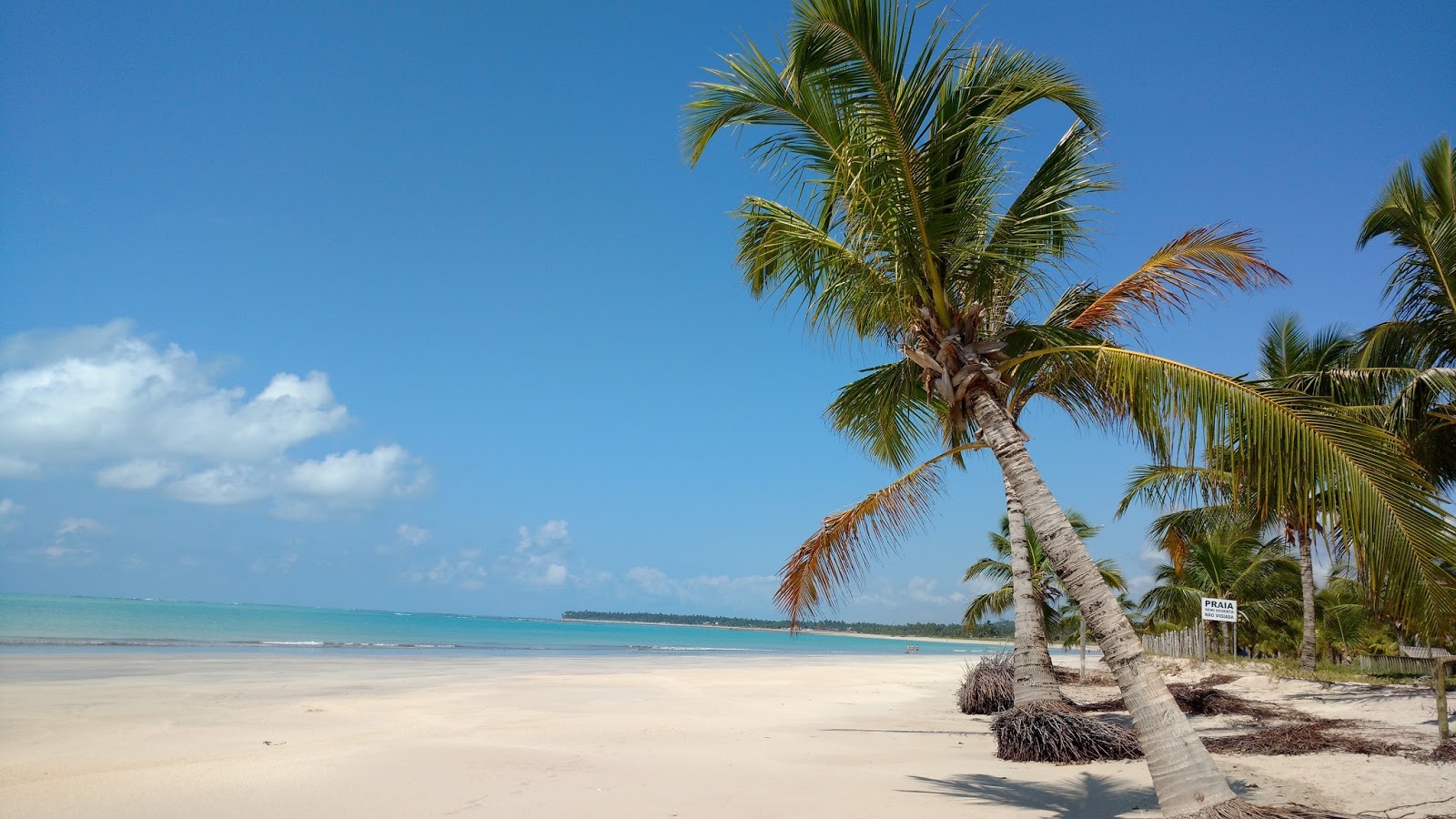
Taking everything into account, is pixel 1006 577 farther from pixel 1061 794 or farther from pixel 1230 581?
pixel 1061 794

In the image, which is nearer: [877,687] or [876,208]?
[876,208]

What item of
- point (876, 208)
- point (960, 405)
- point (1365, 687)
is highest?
point (876, 208)

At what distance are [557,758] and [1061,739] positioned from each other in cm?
516

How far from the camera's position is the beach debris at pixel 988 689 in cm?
1398

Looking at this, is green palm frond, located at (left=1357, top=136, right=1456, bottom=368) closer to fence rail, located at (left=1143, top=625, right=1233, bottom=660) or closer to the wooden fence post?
the wooden fence post

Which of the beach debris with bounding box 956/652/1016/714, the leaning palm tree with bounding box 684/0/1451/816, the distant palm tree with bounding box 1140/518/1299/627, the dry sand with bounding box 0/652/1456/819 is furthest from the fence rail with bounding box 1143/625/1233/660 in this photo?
the leaning palm tree with bounding box 684/0/1451/816

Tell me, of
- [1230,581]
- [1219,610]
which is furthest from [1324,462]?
[1230,581]

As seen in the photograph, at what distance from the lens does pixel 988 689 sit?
1412cm

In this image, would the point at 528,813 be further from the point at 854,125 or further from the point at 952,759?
the point at 854,125

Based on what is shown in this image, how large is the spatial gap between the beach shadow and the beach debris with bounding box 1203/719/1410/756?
2035 millimetres

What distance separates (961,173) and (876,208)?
2.46 ft

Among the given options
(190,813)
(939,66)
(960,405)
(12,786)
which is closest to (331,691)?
(12,786)

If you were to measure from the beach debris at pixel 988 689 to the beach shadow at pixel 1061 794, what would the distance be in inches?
263

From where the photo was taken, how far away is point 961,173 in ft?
19.1
